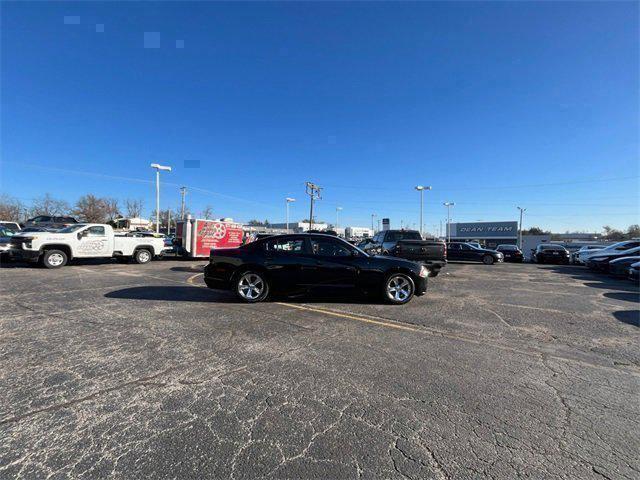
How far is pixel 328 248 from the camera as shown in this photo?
716cm

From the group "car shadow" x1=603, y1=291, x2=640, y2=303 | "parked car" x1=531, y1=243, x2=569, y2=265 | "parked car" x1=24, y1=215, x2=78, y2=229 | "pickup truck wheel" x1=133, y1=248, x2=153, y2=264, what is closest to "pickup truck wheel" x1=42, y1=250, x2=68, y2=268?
"pickup truck wheel" x1=133, y1=248, x2=153, y2=264

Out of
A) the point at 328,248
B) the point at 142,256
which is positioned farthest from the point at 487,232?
the point at 328,248

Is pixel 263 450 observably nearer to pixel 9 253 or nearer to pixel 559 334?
pixel 559 334

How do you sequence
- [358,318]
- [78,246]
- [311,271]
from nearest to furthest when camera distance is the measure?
[358,318]
[311,271]
[78,246]

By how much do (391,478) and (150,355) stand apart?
3.19m

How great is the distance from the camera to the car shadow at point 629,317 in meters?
6.02

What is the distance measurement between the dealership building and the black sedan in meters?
60.1

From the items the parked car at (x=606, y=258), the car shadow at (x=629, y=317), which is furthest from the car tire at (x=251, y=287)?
the parked car at (x=606, y=258)

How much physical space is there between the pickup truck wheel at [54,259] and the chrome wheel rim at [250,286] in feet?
34.1

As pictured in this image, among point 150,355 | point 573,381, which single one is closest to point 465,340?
point 573,381

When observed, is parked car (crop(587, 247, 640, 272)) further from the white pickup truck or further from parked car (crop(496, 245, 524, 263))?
the white pickup truck

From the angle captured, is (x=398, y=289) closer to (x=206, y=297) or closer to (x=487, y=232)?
(x=206, y=297)

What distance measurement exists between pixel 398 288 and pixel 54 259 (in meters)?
13.4

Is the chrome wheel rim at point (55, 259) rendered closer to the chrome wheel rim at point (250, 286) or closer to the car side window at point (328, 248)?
the chrome wheel rim at point (250, 286)
